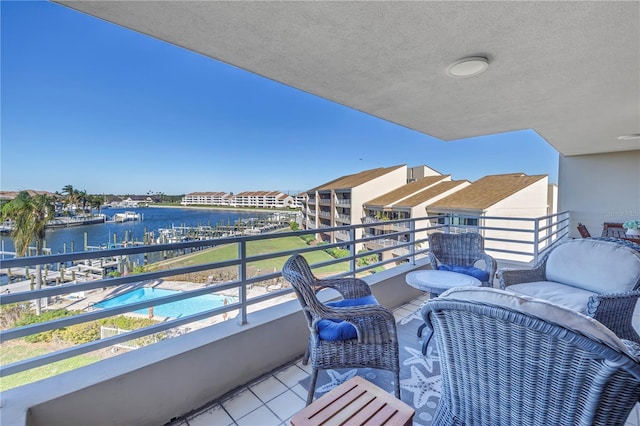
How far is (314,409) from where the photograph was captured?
1.12 meters

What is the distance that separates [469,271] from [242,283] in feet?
7.90

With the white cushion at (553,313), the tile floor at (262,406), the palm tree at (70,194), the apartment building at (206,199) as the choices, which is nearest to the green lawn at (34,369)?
the tile floor at (262,406)

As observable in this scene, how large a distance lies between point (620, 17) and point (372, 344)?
239 centimetres

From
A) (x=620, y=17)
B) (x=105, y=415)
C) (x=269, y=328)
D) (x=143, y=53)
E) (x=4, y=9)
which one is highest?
(x=143, y=53)

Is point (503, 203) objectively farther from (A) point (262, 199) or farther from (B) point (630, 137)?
(A) point (262, 199)

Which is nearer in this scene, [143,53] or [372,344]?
[372,344]

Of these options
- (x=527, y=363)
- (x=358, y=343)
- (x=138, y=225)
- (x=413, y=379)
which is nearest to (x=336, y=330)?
(x=358, y=343)

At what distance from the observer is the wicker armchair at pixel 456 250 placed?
3.13 meters

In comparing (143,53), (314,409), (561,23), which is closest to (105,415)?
(314,409)

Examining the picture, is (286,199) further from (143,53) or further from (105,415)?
(105,415)

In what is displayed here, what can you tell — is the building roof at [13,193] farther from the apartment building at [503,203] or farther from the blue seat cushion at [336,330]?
the apartment building at [503,203]

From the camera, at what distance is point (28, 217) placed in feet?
16.6

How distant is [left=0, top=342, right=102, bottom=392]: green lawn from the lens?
227 cm

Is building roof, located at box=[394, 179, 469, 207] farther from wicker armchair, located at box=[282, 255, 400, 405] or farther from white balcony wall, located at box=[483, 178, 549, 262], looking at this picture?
wicker armchair, located at box=[282, 255, 400, 405]
